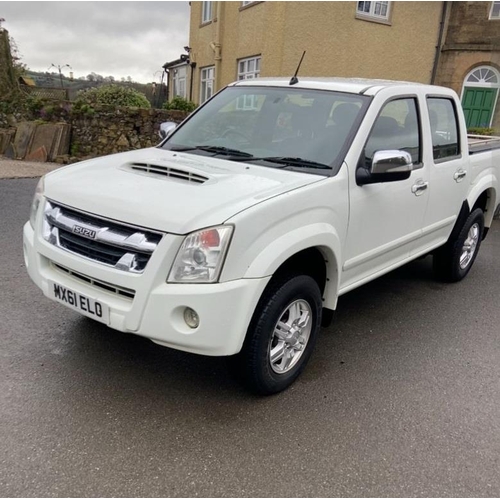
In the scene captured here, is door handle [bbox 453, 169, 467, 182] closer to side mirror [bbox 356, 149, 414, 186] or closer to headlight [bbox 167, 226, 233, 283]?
side mirror [bbox 356, 149, 414, 186]

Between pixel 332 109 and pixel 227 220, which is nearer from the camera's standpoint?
pixel 227 220

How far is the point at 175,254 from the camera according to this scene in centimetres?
247

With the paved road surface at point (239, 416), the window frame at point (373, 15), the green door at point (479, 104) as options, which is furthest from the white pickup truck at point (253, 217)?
the green door at point (479, 104)

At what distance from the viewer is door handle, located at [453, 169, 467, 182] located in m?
4.58

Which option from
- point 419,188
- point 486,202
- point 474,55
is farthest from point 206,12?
point 419,188

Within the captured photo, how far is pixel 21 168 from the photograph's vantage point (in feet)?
33.4

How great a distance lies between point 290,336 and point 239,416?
572mm

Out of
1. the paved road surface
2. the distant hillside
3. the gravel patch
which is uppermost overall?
the distant hillside

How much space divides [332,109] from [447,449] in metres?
2.35

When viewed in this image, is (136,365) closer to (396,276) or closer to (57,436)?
(57,436)

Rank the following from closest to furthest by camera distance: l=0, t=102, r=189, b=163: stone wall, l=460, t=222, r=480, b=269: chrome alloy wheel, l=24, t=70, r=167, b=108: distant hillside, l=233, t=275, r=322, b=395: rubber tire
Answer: l=233, t=275, r=322, b=395: rubber tire < l=460, t=222, r=480, b=269: chrome alloy wheel < l=0, t=102, r=189, b=163: stone wall < l=24, t=70, r=167, b=108: distant hillside

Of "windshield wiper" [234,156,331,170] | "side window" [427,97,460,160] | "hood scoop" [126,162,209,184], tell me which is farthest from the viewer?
"side window" [427,97,460,160]

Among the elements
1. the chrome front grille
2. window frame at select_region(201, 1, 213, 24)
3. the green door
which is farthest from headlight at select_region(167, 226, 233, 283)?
window frame at select_region(201, 1, 213, 24)

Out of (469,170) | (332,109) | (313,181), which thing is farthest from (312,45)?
(313,181)
